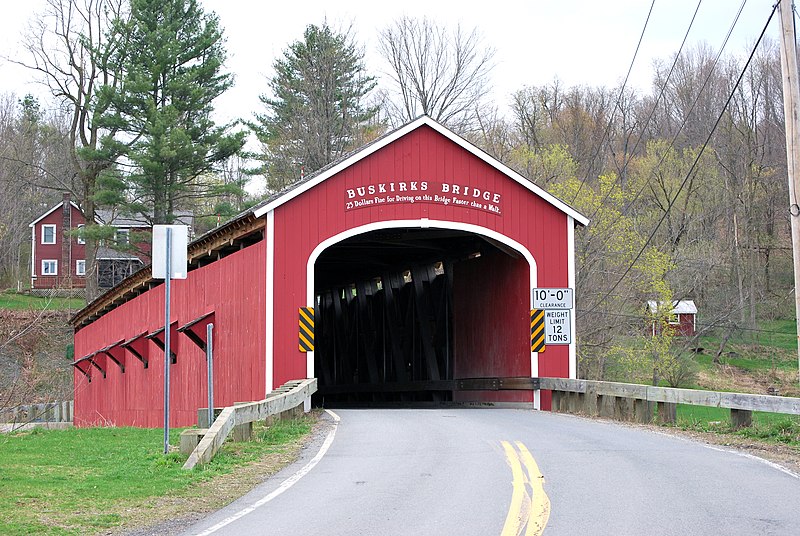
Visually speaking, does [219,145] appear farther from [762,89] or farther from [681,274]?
[762,89]

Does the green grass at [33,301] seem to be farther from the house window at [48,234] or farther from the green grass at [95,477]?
the green grass at [95,477]

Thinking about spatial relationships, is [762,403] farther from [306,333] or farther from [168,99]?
[168,99]

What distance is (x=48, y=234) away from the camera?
56969 millimetres

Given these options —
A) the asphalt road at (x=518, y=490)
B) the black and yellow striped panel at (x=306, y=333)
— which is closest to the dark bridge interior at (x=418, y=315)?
the black and yellow striped panel at (x=306, y=333)

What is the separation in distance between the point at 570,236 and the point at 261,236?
640cm

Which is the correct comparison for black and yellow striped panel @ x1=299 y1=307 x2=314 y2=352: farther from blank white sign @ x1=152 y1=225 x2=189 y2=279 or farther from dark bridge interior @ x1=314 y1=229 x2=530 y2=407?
blank white sign @ x1=152 y1=225 x2=189 y2=279

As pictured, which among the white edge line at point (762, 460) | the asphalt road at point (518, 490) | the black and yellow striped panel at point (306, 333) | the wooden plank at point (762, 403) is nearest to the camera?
the asphalt road at point (518, 490)

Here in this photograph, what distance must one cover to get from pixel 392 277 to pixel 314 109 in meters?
19.0

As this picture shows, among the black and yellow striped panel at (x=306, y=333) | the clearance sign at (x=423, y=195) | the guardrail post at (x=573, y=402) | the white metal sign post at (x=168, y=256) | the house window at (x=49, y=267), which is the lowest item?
the guardrail post at (x=573, y=402)

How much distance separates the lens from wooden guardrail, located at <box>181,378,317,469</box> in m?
9.41

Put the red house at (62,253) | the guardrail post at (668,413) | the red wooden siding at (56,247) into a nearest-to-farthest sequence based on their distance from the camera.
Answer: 1. the guardrail post at (668,413)
2. the red house at (62,253)
3. the red wooden siding at (56,247)

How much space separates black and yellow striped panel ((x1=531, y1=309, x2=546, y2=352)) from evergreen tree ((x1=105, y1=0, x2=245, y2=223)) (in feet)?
78.3

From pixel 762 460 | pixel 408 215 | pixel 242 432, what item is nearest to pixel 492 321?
pixel 408 215

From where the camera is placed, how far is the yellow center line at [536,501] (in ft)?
20.7
